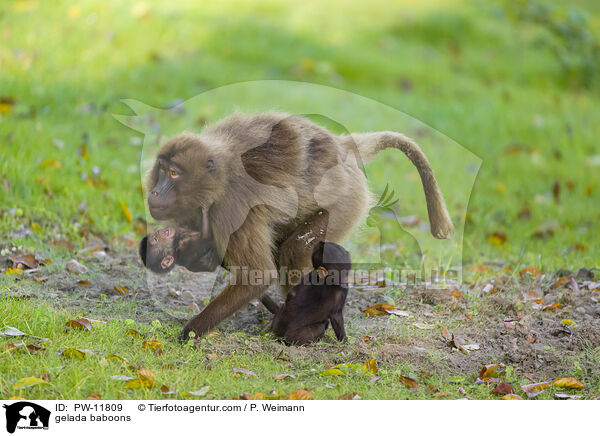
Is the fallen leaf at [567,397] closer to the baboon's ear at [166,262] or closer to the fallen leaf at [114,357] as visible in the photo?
the fallen leaf at [114,357]

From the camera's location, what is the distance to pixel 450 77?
11.8m

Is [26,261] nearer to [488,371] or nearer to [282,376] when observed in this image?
[282,376]

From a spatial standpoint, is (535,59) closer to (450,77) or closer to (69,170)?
(450,77)

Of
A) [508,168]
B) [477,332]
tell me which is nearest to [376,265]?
[477,332]

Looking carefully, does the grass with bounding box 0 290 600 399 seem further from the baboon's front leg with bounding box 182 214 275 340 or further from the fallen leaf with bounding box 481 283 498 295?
A: the fallen leaf with bounding box 481 283 498 295

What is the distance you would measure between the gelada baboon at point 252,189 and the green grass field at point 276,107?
525mm

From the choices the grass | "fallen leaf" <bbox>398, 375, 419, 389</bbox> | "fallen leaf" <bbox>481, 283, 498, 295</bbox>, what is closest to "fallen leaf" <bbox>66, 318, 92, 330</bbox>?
the grass

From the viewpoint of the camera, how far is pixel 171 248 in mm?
4730

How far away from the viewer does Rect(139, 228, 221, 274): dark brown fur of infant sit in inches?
185

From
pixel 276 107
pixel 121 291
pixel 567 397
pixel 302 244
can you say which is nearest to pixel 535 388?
pixel 567 397

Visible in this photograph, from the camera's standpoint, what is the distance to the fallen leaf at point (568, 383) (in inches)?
152

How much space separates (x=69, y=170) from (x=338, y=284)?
11.6 feet

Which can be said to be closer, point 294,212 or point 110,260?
point 294,212
